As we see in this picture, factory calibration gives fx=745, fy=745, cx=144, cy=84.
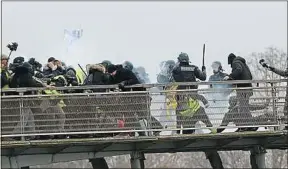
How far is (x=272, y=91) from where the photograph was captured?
56.1 feet

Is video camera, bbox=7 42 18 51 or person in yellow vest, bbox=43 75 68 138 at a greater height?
video camera, bbox=7 42 18 51

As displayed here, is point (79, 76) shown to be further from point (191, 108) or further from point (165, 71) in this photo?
point (191, 108)

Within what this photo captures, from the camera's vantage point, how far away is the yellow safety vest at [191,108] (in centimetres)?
1662

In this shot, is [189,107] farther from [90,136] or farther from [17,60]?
[17,60]

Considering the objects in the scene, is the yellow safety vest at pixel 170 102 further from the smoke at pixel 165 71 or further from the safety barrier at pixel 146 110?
the smoke at pixel 165 71

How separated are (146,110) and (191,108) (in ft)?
3.42

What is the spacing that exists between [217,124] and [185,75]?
52.3 inches

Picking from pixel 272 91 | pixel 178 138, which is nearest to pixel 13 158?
pixel 178 138

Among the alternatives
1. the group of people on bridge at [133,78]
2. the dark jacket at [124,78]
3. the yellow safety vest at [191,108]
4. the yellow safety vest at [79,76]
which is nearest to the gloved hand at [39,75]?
the group of people on bridge at [133,78]

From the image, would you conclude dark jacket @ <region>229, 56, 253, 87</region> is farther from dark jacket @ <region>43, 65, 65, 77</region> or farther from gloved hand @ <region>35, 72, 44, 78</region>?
gloved hand @ <region>35, 72, 44, 78</region>

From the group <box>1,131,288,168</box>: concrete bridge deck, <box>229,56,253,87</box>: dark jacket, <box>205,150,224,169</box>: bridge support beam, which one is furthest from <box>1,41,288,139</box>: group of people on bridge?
<box>205,150,224,169</box>: bridge support beam

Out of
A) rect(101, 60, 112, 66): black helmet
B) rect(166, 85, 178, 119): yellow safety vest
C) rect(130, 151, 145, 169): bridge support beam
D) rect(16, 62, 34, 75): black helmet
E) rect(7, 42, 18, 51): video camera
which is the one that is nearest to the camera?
rect(16, 62, 34, 75): black helmet

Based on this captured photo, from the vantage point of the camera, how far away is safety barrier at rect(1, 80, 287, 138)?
15.8m

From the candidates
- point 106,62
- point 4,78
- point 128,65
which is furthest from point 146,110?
point 4,78
